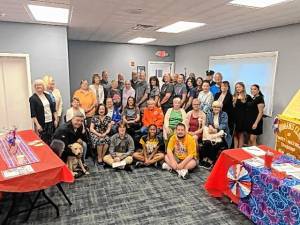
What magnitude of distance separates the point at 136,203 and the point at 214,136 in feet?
6.04

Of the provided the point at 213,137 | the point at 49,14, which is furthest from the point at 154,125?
the point at 49,14

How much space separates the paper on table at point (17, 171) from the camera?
2076 mm

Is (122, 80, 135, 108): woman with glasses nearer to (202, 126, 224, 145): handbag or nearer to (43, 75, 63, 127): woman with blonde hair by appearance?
(43, 75, 63, 127): woman with blonde hair

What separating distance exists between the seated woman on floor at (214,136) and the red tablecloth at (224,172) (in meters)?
1.10

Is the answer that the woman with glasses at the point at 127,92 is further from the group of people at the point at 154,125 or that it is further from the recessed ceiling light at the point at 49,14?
the recessed ceiling light at the point at 49,14

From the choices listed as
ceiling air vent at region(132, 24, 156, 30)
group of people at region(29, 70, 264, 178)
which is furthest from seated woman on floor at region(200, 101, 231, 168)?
ceiling air vent at region(132, 24, 156, 30)

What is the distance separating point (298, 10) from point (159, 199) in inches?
128

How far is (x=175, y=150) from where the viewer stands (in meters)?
3.72

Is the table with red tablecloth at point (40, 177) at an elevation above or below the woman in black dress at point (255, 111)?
below

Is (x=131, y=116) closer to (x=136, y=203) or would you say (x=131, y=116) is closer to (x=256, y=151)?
(x=136, y=203)

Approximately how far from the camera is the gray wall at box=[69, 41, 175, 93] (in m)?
7.17

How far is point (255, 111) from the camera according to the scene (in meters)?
4.18

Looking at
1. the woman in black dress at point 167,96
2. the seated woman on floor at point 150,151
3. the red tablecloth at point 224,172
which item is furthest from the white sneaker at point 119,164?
the woman in black dress at point 167,96

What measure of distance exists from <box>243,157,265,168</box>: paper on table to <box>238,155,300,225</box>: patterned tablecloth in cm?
6
